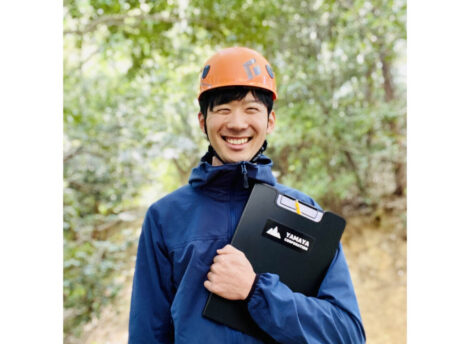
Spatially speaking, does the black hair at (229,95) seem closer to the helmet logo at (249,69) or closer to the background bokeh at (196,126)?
the helmet logo at (249,69)

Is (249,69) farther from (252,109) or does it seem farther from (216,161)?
(216,161)

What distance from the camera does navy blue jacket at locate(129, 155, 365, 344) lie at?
0.80 metres

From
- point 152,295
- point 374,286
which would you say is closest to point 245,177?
point 152,295

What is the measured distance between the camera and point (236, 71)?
3.14 feet

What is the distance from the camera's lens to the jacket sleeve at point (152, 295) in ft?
2.95

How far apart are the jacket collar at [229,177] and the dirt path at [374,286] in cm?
247

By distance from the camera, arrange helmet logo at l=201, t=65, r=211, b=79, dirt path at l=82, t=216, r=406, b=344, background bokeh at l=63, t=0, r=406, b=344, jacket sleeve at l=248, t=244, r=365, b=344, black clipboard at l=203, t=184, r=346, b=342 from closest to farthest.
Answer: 1. jacket sleeve at l=248, t=244, r=365, b=344
2. black clipboard at l=203, t=184, r=346, b=342
3. helmet logo at l=201, t=65, r=211, b=79
4. background bokeh at l=63, t=0, r=406, b=344
5. dirt path at l=82, t=216, r=406, b=344

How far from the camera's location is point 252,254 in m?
0.89

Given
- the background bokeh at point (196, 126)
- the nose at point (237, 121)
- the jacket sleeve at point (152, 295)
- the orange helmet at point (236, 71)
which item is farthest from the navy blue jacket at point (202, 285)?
the background bokeh at point (196, 126)

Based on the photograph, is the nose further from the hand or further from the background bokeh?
the background bokeh

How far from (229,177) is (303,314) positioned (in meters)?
0.35

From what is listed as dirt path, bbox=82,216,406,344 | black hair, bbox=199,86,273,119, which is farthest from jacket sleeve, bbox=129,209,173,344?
dirt path, bbox=82,216,406,344

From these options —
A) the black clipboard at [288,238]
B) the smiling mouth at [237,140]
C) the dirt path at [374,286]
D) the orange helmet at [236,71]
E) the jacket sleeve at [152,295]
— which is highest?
the orange helmet at [236,71]
